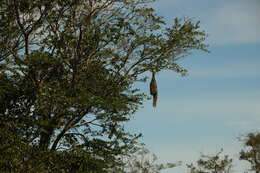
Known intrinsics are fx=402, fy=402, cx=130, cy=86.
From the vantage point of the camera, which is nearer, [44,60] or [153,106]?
[153,106]

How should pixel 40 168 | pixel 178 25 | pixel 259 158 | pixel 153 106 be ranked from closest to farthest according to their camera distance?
pixel 40 168 → pixel 153 106 → pixel 178 25 → pixel 259 158

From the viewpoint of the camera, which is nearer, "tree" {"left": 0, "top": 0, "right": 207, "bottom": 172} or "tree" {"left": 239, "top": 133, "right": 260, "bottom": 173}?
"tree" {"left": 0, "top": 0, "right": 207, "bottom": 172}

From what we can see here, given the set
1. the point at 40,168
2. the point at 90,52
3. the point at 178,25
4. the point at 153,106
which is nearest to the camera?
the point at 40,168

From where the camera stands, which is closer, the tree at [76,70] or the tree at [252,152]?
the tree at [76,70]

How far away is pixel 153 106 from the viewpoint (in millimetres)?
21531

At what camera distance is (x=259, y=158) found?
56.0 metres

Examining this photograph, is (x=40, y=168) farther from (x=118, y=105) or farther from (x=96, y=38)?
(x=96, y=38)

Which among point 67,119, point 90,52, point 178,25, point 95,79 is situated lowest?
point 67,119

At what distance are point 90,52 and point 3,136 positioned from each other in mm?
8024

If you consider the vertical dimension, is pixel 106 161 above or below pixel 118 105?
below

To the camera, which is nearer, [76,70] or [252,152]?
[76,70]

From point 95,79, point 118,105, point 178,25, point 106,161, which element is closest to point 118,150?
point 106,161

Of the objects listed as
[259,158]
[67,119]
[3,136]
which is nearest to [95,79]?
[67,119]

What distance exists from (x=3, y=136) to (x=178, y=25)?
1383 cm
